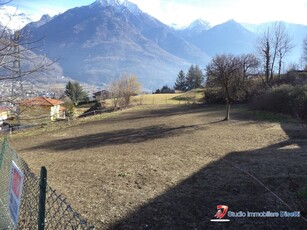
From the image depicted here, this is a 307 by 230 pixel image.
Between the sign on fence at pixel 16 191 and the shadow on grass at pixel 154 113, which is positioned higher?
the sign on fence at pixel 16 191

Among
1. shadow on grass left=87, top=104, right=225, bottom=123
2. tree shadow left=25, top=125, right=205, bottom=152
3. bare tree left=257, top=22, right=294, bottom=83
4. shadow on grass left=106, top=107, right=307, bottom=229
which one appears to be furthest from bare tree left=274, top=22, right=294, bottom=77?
shadow on grass left=106, top=107, right=307, bottom=229

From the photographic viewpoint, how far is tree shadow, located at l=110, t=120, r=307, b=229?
5.05m

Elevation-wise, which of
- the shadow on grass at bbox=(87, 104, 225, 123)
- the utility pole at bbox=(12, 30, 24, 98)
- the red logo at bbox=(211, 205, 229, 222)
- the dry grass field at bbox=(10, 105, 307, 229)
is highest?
the utility pole at bbox=(12, 30, 24, 98)

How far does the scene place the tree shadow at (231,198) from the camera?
16.6 ft

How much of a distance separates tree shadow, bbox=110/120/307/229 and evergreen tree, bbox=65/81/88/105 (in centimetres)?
6267

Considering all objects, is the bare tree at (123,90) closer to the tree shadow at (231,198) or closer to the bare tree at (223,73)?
the bare tree at (223,73)

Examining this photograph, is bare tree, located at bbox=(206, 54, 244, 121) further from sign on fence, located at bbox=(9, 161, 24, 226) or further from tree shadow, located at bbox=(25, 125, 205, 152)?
sign on fence, located at bbox=(9, 161, 24, 226)

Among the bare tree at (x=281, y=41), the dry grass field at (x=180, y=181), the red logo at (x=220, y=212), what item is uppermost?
the bare tree at (x=281, y=41)

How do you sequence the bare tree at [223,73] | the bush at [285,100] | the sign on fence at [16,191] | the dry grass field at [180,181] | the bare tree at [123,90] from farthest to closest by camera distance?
the bare tree at [123,90], the bare tree at [223,73], the bush at [285,100], the dry grass field at [180,181], the sign on fence at [16,191]

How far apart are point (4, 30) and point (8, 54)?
0.36 m

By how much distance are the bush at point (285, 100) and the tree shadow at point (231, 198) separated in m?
14.9

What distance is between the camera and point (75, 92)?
69.5 meters

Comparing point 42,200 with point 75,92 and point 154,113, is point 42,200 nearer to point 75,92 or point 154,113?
point 154,113

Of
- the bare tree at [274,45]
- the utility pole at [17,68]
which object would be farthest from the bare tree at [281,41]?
the utility pole at [17,68]
